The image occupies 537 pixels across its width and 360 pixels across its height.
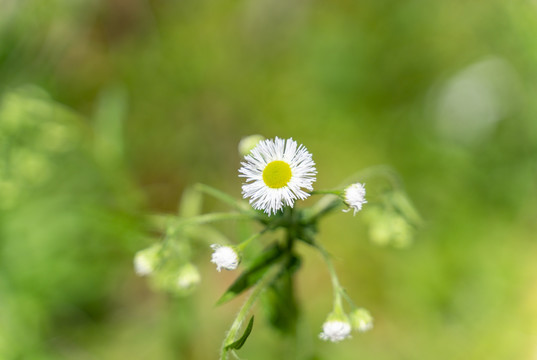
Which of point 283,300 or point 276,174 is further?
point 283,300

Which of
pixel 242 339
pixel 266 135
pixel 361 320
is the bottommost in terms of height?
pixel 242 339

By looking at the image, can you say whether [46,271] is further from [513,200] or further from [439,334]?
[513,200]

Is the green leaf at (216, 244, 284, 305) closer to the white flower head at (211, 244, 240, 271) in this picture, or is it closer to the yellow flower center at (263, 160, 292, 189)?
the white flower head at (211, 244, 240, 271)

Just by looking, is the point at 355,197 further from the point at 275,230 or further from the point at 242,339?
the point at 242,339

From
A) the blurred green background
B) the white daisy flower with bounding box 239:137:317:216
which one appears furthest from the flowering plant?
the blurred green background

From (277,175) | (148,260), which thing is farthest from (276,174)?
(148,260)

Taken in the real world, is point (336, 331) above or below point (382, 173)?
below
